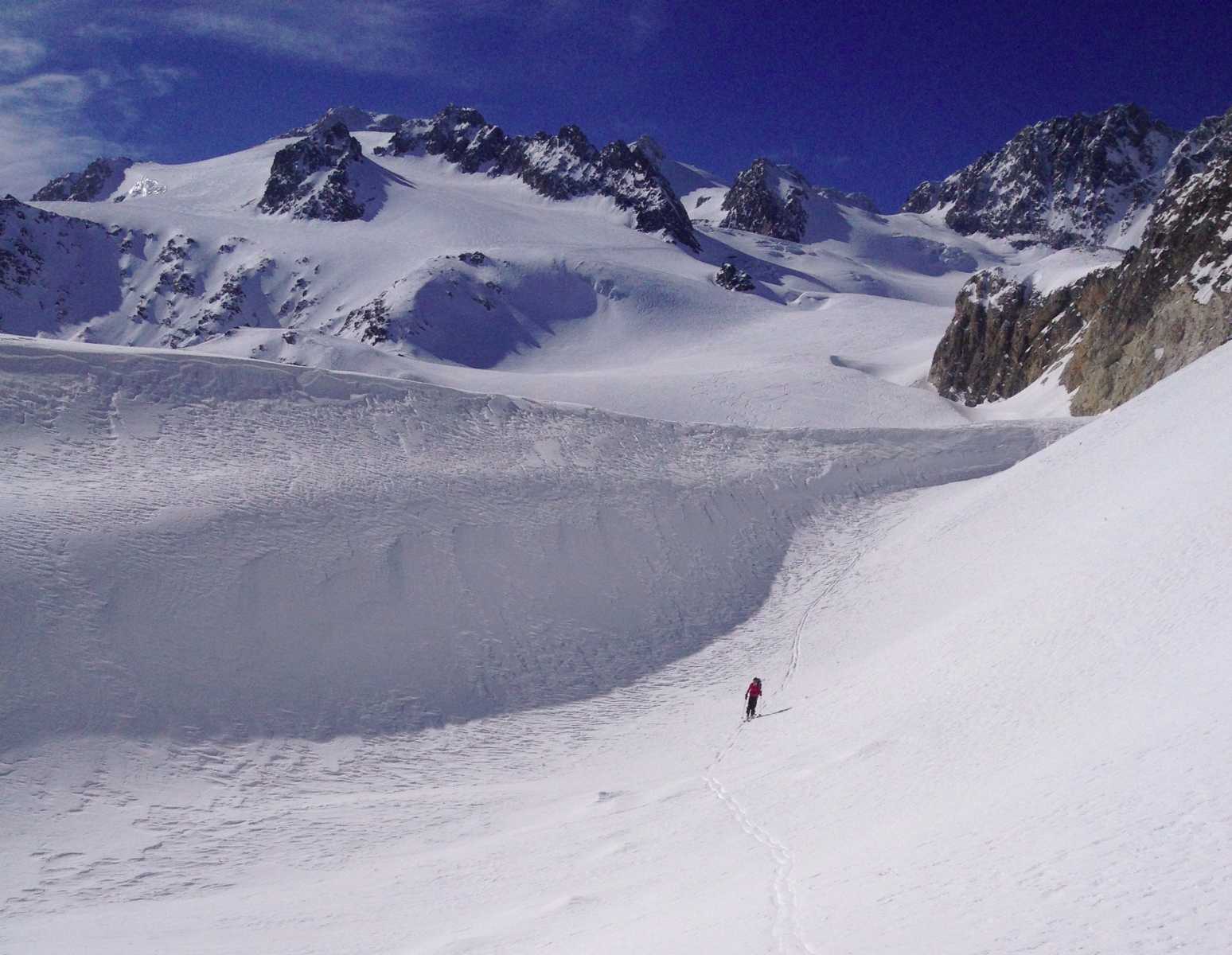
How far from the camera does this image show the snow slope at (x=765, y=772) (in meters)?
8.28

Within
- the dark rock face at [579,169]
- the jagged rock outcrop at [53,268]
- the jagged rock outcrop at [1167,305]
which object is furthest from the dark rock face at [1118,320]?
the jagged rock outcrop at [53,268]

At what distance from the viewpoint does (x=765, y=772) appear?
54.0ft

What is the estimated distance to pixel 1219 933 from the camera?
601 cm

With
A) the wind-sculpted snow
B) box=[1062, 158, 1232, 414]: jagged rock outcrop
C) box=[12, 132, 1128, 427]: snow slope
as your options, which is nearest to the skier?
the wind-sculpted snow

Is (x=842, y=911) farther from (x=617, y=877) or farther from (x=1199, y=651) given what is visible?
(x=1199, y=651)

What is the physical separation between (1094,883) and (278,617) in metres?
19.7

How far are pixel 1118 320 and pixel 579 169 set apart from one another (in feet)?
465

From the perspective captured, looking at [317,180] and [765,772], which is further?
[317,180]

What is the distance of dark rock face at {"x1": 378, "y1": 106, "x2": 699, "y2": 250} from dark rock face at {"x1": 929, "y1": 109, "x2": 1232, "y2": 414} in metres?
93.5

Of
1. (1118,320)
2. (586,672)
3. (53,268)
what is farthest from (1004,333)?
(53,268)

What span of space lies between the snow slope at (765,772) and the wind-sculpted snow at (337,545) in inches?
12.3

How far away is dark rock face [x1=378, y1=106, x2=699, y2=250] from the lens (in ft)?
516

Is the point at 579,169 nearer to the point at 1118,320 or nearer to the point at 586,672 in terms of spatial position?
the point at 1118,320

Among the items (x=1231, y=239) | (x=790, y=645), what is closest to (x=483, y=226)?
(x=1231, y=239)
